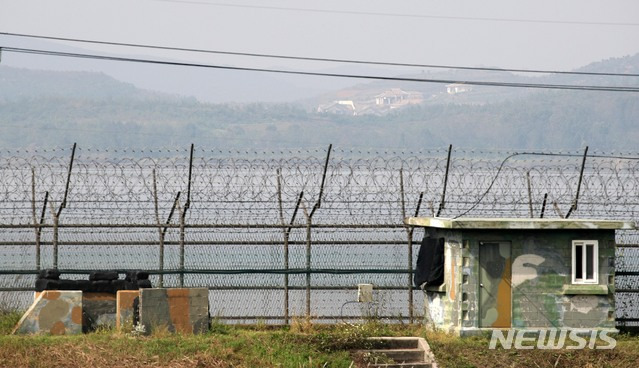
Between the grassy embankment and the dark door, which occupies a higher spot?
the dark door

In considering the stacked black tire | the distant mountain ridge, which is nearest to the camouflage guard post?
the stacked black tire

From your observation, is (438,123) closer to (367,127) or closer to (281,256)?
(367,127)

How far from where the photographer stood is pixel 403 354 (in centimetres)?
2002

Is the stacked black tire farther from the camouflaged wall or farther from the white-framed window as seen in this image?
the white-framed window

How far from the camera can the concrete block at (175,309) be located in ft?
66.7

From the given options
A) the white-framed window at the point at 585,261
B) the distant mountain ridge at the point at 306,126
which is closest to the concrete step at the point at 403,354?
the white-framed window at the point at 585,261

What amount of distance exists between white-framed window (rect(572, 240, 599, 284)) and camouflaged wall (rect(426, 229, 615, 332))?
0.29 feet

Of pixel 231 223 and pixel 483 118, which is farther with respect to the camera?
pixel 483 118

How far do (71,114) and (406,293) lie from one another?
6748 inches

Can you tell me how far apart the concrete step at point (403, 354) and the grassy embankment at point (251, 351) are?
26cm

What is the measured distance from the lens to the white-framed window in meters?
21.6

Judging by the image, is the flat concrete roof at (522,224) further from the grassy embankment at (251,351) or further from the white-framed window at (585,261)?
the grassy embankment at (251,351)

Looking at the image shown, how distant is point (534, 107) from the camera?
7820 inches

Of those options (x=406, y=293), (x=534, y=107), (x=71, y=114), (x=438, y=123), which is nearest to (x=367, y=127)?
(x=438, y=123)
